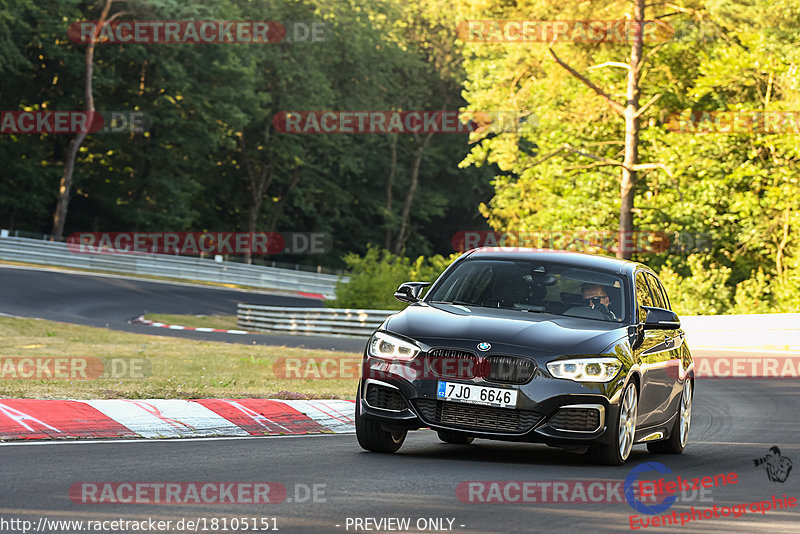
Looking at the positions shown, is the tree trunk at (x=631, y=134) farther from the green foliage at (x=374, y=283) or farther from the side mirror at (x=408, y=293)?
the side mirror at (x=408, y=293)

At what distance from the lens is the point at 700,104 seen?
140 feet

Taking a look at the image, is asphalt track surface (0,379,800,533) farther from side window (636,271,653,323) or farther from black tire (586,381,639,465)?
side window (636,271,653,323)

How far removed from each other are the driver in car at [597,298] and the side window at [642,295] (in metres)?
0.29

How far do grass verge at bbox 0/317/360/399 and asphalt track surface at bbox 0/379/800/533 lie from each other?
2.90m

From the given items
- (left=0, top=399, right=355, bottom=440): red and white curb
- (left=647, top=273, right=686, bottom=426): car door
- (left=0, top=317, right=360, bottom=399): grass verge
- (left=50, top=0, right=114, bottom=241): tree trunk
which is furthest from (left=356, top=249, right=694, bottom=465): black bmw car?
(left=50, top=0, right=114, bottom=241): tree trunk

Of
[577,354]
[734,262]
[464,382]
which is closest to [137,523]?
[464,382]

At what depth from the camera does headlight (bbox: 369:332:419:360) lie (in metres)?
9.21

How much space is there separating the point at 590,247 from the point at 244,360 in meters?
22.9

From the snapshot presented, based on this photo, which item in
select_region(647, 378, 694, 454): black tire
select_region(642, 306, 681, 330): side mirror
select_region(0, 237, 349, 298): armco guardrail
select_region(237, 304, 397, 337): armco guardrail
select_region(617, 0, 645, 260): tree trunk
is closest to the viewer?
select_region(642, 306, 681, 330): side mirror

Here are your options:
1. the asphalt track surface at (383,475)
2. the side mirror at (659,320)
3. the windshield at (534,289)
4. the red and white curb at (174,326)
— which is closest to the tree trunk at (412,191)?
the red and white curb at (174,326)

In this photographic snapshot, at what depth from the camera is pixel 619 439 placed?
30.8 feet

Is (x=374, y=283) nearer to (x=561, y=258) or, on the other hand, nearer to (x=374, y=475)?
(x=561, y=258)

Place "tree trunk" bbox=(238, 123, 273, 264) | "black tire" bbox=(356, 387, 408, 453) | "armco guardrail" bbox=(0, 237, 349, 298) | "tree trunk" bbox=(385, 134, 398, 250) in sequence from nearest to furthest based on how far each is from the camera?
"black tire" bbox=(356, 387, 408, 453) < "armco guardrail" bbox=(0, 237, 349, 298) < "tree trunk" bbox=(238, 123, 273, 264) < "tree trunk" bbox=(385, 134, 398, 250)

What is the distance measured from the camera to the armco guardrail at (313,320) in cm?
3319
